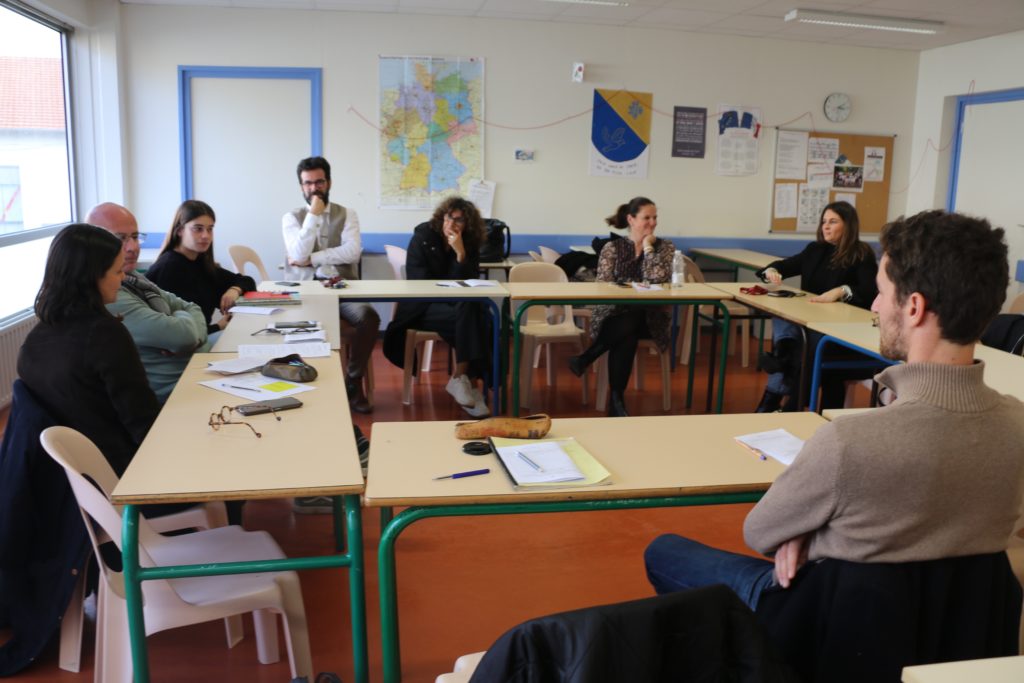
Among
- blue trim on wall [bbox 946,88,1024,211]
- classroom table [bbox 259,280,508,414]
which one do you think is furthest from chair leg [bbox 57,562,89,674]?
blue trim on wall [bbox 946,88,1024,211]

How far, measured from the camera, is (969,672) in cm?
118

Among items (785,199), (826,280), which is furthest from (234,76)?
(785,199)

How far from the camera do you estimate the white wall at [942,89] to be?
6750 mm

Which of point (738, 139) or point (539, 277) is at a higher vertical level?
point (738, 139)

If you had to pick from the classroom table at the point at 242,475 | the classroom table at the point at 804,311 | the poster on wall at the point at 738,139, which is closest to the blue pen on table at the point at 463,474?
the classroom table at the point at 242,475

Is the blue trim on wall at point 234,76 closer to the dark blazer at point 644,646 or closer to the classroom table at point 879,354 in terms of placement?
the classroom table at point 879,354

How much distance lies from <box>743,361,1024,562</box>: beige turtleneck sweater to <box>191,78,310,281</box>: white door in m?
5.72

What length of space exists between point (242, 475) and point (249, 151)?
5118 mm

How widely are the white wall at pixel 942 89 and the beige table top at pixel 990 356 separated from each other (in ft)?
13.2

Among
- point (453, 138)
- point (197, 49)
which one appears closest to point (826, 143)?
point (453, 138)

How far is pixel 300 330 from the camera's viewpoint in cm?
355

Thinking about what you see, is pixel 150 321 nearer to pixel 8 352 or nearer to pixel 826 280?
pixel 8 352

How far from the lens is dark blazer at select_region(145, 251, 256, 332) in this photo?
390cm

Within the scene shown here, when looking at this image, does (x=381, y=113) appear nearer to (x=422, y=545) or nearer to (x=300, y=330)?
(x=300, y=330)
